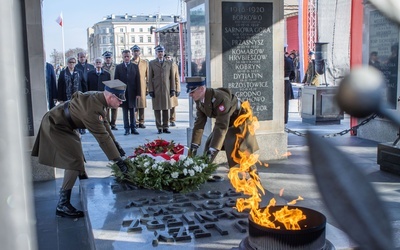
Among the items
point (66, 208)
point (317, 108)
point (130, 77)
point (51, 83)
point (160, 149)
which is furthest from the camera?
point (317, 108)

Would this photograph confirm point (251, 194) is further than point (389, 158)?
No

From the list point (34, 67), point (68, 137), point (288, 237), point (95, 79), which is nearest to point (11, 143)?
point (288, 237)

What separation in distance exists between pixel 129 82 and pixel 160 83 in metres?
0.76

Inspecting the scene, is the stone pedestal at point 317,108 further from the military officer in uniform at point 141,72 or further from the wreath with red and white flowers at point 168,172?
the wreath with red and white flowers at point 168,172

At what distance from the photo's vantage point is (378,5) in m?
0.65

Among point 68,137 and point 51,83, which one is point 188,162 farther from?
point 51,83

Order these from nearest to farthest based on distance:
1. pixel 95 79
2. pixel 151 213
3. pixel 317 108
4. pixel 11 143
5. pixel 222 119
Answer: pixel 11 143, pixel 151 213, pixel 222 119, pixel 95 79, pixel 317 108

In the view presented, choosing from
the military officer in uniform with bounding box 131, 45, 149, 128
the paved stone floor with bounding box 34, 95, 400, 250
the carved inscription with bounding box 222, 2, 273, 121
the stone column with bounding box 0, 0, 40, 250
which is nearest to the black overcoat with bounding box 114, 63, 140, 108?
the military officer in uniform with bounding box 131, 45, 149, 128

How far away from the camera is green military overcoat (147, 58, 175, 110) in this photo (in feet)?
37.6

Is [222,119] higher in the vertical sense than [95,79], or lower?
lower

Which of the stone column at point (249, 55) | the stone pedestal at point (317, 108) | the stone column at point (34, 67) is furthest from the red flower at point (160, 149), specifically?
the stone pedestal at point (317, 108)

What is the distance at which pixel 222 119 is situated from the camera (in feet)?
17.7

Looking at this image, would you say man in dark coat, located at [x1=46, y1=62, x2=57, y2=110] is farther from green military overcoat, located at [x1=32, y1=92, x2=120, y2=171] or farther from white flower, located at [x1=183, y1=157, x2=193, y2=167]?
white flower, located at [x1=183, y1=157, x2=193, y2=167]

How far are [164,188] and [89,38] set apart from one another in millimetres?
127044
